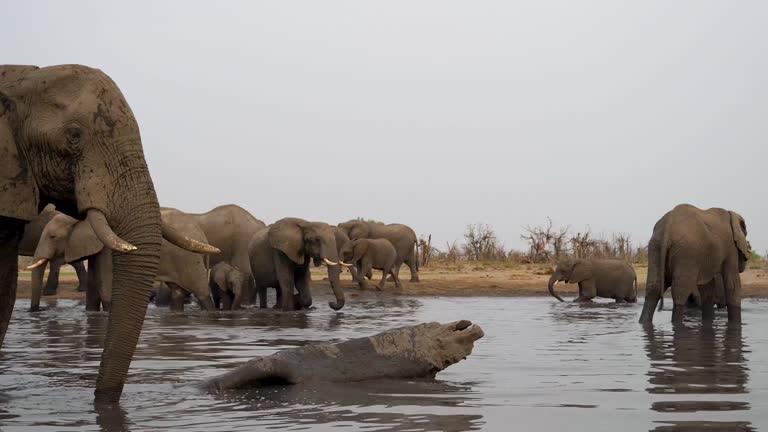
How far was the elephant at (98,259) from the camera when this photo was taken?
1630cm

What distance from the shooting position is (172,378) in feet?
25.6

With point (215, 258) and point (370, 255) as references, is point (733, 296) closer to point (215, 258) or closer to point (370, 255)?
point (215, 258)

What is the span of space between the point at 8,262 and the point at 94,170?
975 millimetres

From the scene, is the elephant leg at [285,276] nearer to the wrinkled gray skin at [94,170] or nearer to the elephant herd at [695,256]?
the elephant herd at [695,256]

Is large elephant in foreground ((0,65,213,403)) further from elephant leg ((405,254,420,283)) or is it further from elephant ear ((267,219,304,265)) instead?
elephant leg ((405,254,420,283))

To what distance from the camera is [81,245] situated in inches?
640

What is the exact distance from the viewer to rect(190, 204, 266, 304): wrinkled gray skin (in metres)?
22.0

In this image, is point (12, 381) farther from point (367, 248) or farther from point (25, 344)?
point (367, 248)

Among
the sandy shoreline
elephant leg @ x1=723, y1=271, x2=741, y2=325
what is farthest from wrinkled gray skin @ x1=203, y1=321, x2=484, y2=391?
the sandy shoreline

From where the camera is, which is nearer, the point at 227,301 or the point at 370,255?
the point at 227,301

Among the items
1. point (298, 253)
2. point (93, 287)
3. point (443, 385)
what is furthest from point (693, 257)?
point (93, 287)

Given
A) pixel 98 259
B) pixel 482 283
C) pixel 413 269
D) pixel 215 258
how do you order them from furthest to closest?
pixel 413 269, pixel 482 283, pixel 215 258, pixel 98 259

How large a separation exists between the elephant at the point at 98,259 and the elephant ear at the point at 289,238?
133 centimetres

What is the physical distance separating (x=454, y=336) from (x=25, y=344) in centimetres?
469
